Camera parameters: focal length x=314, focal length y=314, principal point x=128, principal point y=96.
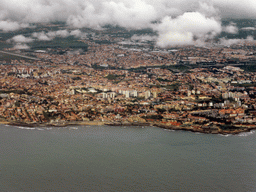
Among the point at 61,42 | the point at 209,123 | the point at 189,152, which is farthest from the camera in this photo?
the point at 61,42

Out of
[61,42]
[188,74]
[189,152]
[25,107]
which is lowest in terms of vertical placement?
[189,152]

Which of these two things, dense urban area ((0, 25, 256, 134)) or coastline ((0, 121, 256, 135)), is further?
dense urban area ((0, 25, 256, 134))

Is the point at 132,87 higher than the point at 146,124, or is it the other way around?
the point at 132,87

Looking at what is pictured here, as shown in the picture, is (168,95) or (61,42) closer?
(168,95)

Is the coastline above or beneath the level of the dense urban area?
beneath

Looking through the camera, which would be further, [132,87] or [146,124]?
[132,87]

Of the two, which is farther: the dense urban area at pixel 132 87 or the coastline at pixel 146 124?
the dense urban area at pixel 132 87

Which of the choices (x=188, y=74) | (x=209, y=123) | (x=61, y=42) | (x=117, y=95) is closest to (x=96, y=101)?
(x=117, y=95)

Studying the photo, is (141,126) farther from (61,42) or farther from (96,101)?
(61,42)
